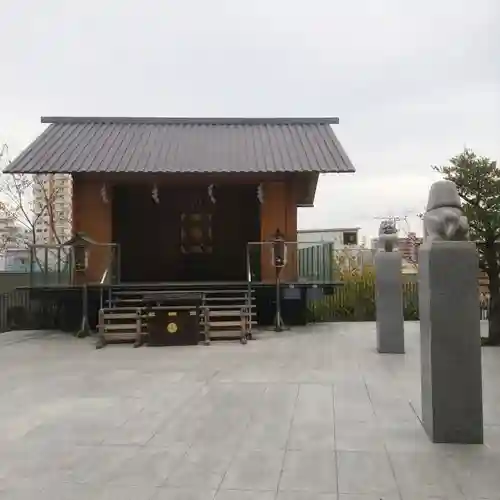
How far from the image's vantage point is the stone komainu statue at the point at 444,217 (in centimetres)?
491

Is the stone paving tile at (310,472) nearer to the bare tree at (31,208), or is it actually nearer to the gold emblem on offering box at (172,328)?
the gold emblem on offering box at (172,328)

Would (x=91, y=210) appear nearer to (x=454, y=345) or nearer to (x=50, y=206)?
(x=454, y=345)

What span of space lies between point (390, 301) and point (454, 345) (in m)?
5.10

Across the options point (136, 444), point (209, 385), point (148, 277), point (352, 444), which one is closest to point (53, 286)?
point (148, 277)

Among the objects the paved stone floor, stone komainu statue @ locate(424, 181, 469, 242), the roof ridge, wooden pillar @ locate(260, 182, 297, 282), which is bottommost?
the paved stone floor

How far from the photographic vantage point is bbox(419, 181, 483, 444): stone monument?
475 centimetres

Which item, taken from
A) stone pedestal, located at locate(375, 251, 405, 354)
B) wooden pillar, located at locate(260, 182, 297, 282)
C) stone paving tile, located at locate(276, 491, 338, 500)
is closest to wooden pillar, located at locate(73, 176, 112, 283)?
wooden pillar, located at locate(260, 182, 297, 282)

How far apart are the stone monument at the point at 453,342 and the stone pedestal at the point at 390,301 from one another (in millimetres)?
4972

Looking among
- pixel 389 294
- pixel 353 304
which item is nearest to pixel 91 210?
pixel 353 304

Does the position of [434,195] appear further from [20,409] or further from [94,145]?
[94,145]

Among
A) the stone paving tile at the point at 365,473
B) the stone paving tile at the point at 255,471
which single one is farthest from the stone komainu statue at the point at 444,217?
the stone paving tile at the point at 255,471

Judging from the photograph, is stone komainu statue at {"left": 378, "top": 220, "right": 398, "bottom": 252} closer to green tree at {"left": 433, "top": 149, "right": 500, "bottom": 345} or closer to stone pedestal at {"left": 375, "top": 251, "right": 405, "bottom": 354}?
A: stone pedestal at {"left": 375, "top": 251, "right": 405, "bottom": 354}

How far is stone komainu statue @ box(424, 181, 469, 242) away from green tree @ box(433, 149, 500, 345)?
5961 millimetres

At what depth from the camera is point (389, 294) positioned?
32.4ft
